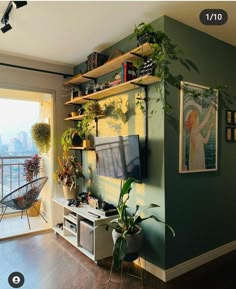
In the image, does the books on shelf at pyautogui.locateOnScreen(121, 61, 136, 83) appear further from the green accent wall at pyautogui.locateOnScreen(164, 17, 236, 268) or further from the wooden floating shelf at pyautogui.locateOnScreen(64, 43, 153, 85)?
the green accent wall at pyautogui.locateOnScreen(164, 17, 236, 268)

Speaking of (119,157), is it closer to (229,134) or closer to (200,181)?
(200,181)

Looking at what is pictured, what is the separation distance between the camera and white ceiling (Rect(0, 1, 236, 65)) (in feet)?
7.09

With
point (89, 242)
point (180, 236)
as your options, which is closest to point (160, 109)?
point (180, 236)

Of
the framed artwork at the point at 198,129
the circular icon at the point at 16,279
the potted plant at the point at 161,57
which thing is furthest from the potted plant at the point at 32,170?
the framed artwork at the point at 198,129

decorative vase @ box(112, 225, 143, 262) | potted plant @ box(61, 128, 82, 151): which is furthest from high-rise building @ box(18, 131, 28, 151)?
decorative vase @ box(112, 225, 143, 262)

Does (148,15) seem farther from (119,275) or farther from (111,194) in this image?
(119,275)

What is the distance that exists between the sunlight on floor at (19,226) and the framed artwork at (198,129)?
2534 millimetres

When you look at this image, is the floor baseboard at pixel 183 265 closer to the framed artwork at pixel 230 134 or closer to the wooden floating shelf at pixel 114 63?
the framed artwork at pixel 230 134

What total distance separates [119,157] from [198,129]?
3.02 ft

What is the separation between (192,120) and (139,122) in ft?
1.86

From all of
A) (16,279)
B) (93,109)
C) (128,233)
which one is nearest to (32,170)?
(93,109)

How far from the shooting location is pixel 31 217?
444cm

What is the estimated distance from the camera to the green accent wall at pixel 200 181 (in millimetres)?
2391

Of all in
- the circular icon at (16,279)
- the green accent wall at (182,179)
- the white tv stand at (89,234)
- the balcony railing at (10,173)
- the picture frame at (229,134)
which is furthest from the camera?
the balcony railing at (10,173)
